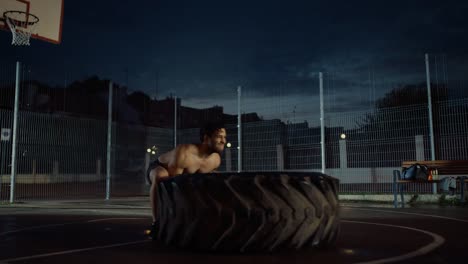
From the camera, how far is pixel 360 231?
14.5 feet

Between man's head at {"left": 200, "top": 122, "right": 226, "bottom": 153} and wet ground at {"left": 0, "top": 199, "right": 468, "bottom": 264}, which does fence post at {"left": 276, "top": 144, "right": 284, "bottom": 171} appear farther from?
man's head at {"left": 200, "top": 122, "right": 226, "bottom": 153}

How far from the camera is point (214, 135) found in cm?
377

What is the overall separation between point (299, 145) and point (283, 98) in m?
1.39

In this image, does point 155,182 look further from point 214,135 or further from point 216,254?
point 216,254

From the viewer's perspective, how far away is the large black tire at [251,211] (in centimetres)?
296

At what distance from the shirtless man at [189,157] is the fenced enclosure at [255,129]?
733cm

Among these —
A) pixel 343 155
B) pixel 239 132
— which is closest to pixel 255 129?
pixel 239 132

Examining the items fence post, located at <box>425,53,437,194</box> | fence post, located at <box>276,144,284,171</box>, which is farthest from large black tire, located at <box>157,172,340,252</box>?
fence post, located at <box>276,144,284,171</box>

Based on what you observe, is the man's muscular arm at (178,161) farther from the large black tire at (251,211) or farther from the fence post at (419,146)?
the fence post at (419,146)

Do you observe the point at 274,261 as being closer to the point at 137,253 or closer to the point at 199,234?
the point at 199,234

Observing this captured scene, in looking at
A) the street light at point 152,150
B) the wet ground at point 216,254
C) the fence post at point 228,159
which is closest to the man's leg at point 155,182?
the wet ground at point 216,254

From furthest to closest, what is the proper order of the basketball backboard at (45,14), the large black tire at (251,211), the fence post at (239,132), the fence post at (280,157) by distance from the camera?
the fence post at (239,132) < the fence post at (280,157) < the basketball backboard at (45,14) < the large black tire at (251,211)

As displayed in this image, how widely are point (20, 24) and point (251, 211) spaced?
10032mm

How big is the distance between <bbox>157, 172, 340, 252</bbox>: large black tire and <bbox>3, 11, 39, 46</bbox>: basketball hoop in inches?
366
